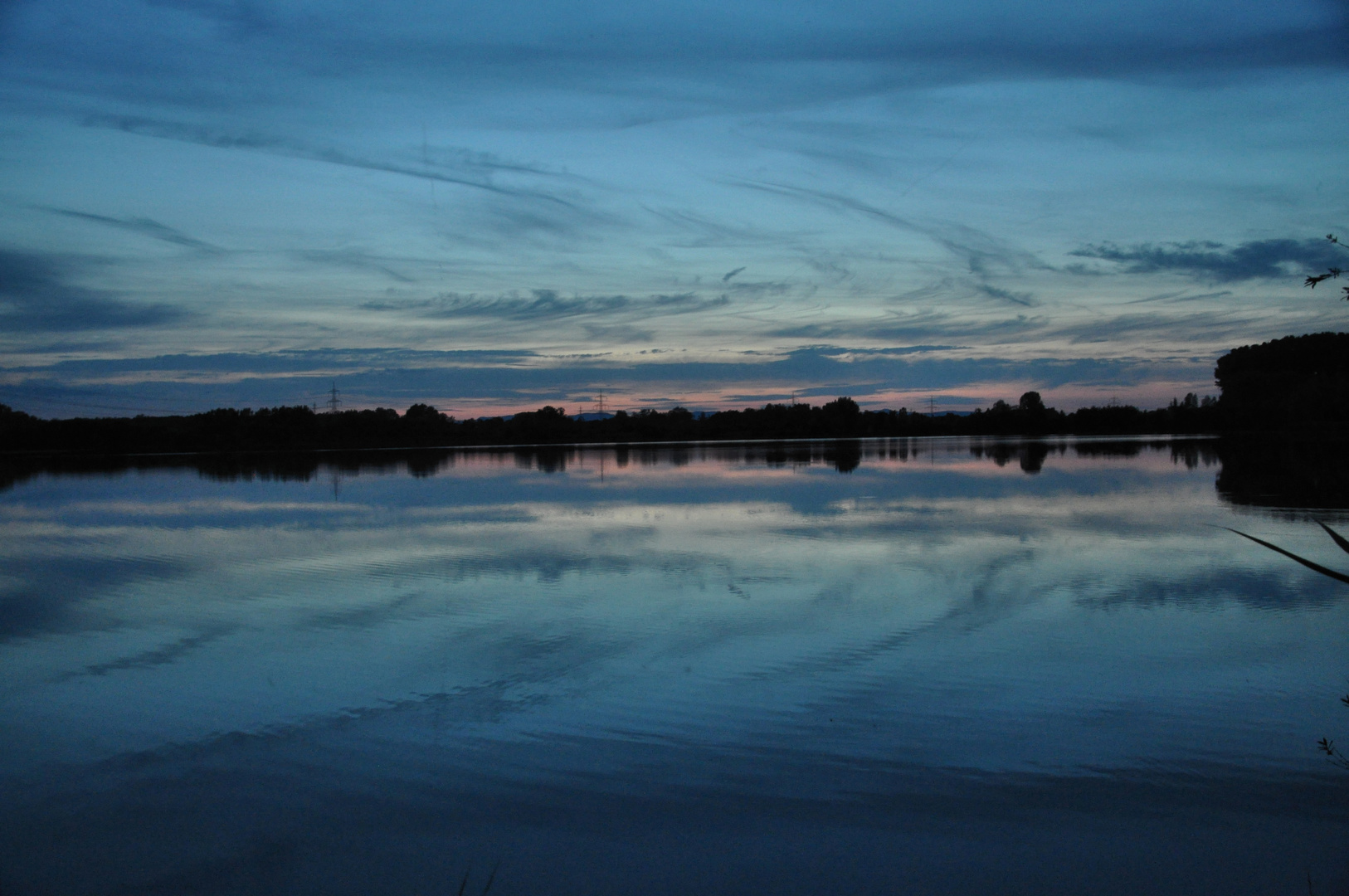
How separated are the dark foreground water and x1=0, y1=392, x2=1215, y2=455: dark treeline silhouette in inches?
A: 2535

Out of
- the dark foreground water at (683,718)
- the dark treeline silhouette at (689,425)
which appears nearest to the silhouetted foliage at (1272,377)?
the dark treeline silhouette at (689,425)

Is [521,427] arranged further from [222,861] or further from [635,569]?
[222,861]

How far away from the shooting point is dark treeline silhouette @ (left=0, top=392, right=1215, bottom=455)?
67375mm

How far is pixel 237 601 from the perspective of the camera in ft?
32.6

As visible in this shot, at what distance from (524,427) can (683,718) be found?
277 feet

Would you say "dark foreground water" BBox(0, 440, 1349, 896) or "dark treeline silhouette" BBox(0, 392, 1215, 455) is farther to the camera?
"dark treeline silhouette" BBox(0, 392, 1215, 455)

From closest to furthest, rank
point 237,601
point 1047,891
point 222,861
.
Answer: point 1047,891 < point 222,861 < point 237,601

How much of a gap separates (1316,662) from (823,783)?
15.8ft

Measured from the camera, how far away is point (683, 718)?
590 cm

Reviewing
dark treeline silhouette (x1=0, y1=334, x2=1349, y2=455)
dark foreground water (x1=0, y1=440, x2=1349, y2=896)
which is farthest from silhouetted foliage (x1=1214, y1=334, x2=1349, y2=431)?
dark foreground water (x1=0, y1=440, x2=1349, y2=896)

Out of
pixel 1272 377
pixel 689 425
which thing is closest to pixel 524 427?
pixel 689 425

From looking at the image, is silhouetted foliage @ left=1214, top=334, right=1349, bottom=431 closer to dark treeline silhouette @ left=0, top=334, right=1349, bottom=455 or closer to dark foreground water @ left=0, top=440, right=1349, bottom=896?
dark treeline silhouette @ left=0, top=334, right=1349, bottom=455

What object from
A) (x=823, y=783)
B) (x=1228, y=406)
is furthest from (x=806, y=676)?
(x=1228, y=406)

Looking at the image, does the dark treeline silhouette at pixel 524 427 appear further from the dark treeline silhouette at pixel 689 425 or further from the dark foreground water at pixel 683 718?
the dark foreground water at pixel 683 718
